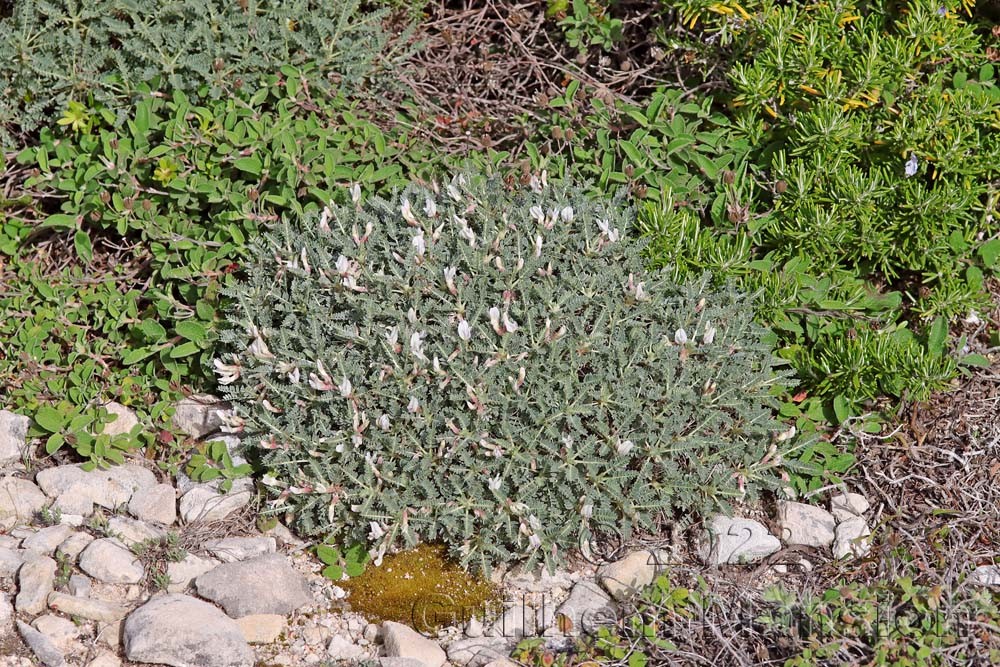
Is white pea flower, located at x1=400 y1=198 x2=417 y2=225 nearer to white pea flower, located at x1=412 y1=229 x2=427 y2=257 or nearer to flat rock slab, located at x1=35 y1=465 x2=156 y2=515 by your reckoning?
white pea flower, located at x1=412 y1=229 x2=427 y2=257

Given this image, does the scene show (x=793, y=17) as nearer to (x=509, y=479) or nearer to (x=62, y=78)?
(x=509, y=479)

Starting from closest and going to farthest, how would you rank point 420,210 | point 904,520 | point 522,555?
point 522,555 → point 904,520 → point 420,210

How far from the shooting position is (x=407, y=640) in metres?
2.96

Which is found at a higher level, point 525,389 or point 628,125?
point 628,125

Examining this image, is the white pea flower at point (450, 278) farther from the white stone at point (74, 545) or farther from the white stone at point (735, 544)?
the white stone at point (74, 545)

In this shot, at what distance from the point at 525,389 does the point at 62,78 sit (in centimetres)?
236

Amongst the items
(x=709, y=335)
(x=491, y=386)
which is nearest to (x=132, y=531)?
(x=491, y=386)

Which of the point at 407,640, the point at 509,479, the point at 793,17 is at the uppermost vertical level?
the point at 793,17

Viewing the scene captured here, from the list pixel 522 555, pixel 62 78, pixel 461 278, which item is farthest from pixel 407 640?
pixel 62 78

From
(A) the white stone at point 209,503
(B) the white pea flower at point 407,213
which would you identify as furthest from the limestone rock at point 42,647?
(B) the white pea flower at point 407,213

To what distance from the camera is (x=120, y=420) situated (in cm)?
384

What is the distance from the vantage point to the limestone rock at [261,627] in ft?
9.82

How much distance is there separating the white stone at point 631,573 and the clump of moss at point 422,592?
0.36 m

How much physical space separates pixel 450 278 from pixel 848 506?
Answer: 1579 mm
